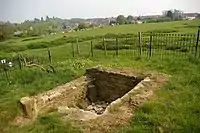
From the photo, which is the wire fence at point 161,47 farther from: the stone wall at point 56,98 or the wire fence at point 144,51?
the stone wall at point 56,98

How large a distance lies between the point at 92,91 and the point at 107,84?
0.70 m

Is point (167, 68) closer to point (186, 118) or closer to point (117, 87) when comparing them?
point (117, 87)

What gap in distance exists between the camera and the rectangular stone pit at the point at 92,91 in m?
7.96

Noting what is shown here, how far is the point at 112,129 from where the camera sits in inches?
208

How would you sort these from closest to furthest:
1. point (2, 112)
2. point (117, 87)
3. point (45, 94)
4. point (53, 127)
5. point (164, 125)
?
point (164, 125)
point (53, 127)
point (2, 112)
point (45, 94)
point (117, 87)

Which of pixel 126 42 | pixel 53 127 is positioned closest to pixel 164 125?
pixel 53 127

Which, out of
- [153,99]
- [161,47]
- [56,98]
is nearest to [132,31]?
[161,47]

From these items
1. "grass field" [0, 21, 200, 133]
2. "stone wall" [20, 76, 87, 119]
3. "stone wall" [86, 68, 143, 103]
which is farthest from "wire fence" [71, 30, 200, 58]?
"stone wall" [20, 76, 87, 119]

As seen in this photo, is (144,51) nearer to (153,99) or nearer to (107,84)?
(107,84)

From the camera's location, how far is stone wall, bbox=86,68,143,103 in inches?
355

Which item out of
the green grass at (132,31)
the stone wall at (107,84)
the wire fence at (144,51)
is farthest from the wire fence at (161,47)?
the green grass at (132,31)

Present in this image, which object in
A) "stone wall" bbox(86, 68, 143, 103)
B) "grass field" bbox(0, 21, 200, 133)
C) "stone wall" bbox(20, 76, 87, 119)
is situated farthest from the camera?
"stone wall" bbox(86, 68, 143, 103)

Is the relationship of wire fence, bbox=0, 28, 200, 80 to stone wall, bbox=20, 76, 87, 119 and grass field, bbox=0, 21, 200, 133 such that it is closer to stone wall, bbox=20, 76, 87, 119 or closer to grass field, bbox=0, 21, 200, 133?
grass field, bbox=0, 21, 200, 133

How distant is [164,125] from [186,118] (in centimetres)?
64
